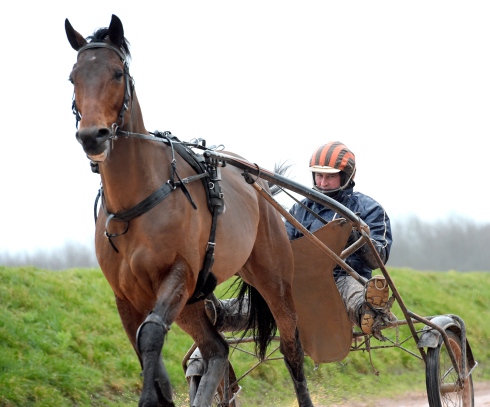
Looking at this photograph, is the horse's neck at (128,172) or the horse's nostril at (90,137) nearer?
the horse's nostril at (90,137)

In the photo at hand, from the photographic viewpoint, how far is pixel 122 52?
165 inches

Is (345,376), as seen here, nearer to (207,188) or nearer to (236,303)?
(236,303)

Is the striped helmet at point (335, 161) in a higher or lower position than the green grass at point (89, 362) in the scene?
higher

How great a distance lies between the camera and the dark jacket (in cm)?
579

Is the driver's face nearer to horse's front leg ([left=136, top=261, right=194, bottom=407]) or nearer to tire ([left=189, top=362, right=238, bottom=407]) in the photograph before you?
tire ([left=189, top=362, right=238, bottom=407])

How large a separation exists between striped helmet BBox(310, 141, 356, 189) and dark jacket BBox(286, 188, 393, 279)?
0.47 ft

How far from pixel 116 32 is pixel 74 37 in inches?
8.8

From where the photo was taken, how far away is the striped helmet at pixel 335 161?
20.0 ft

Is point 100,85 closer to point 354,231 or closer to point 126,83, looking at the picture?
point 126,83

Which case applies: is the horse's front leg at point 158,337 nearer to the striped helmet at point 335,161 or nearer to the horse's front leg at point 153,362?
the horse's front leg at point 153,362

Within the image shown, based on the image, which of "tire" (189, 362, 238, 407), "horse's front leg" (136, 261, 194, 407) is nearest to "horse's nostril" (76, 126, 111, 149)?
"horse's front leg" (136, 261, 194, 407)

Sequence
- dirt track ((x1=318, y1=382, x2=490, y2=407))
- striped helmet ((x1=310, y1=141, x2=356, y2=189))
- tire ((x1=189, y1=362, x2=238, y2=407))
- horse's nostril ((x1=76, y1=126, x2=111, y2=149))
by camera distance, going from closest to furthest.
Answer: horse's nostril ((x1=76, y1=126, x2=111, y2=149))
tire ((x1=189, y1=362, x2=238, y2=407))
striped helmet ((x1=310, y1=141, x2=356, y2=189))
dirt track ((x1=318, y1=382, x2=490, y2=407))

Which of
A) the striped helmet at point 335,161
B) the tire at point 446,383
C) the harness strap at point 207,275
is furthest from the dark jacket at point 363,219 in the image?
the harness strap at point 207,275

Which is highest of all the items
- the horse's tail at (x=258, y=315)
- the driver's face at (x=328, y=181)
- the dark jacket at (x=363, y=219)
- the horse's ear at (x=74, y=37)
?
the horse's ear at (x=74, y=37)
